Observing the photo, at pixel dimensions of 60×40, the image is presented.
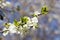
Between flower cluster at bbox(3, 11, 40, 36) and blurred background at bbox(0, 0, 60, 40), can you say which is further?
blurred background at bbox(0, 0, 60, 40)

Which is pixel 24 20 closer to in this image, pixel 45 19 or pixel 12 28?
pixel 12 28

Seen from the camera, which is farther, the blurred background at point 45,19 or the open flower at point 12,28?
the blurred background at point 45,19

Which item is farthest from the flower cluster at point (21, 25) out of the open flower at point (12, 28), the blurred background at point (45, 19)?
the blurred background at point (45, 19)

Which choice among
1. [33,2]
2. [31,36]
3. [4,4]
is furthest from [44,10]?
[33,2]

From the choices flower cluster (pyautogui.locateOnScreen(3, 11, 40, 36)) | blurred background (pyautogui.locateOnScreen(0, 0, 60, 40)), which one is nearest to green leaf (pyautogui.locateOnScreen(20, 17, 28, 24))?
flower cluster (pyautogui.locateOnScreen(3, 11, 40, 36))

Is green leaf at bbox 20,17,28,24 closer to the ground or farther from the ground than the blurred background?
farther from the ground

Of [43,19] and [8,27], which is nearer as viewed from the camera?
[8,27]

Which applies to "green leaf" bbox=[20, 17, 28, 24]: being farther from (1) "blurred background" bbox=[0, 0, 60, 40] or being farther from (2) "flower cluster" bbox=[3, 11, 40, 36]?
(1) "blurred background" bbox=[0, 0, 60, 40]

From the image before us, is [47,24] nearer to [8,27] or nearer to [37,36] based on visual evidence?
[37,36]

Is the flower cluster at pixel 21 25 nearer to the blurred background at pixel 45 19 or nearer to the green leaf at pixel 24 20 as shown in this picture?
the green leaf at pixel 24 20

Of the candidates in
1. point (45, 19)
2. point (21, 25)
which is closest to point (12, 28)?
point (21, 25)

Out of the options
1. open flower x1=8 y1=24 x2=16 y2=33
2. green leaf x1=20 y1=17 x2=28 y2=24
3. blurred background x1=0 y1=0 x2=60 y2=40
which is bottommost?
blurred background x1=0 y1=0 x2=60 y2=40
